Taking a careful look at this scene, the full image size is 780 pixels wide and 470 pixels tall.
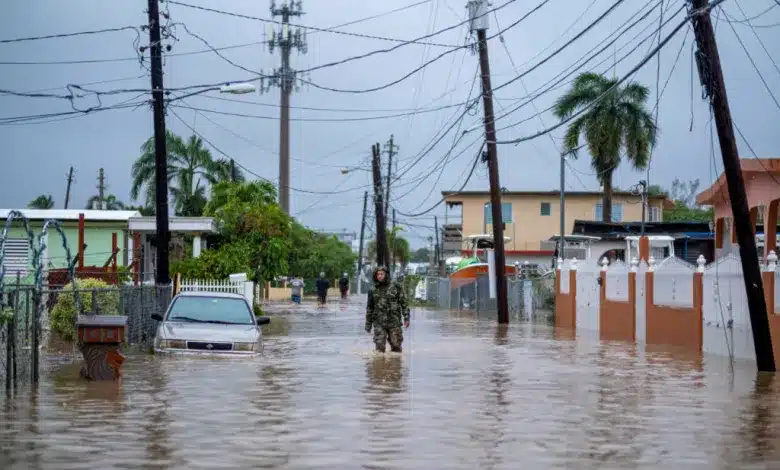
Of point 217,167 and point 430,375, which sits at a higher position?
point 217,167

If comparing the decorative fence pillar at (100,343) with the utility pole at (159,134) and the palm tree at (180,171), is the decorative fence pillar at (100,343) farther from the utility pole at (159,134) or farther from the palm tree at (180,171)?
the palm tree at (180,171)

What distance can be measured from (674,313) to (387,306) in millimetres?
8081

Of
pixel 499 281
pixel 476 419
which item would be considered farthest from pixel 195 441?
pixel 499 281

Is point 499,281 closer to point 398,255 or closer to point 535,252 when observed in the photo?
point 535,252

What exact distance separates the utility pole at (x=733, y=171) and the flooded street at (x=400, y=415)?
88cm

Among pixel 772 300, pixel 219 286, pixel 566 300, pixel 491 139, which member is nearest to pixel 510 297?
pixel 566 300

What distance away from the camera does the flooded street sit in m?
11.2

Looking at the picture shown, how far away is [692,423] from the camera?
46.0 feet

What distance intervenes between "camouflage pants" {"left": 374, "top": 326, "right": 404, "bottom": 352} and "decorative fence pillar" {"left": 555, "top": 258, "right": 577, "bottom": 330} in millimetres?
15755

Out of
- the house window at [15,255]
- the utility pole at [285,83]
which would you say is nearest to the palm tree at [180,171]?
the utility pole at [285,83]

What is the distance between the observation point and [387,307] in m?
24.0

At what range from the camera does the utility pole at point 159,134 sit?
96.0ft

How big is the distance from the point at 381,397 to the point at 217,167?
5727 cm

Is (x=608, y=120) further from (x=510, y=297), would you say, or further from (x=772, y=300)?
(x=772, y=300)
